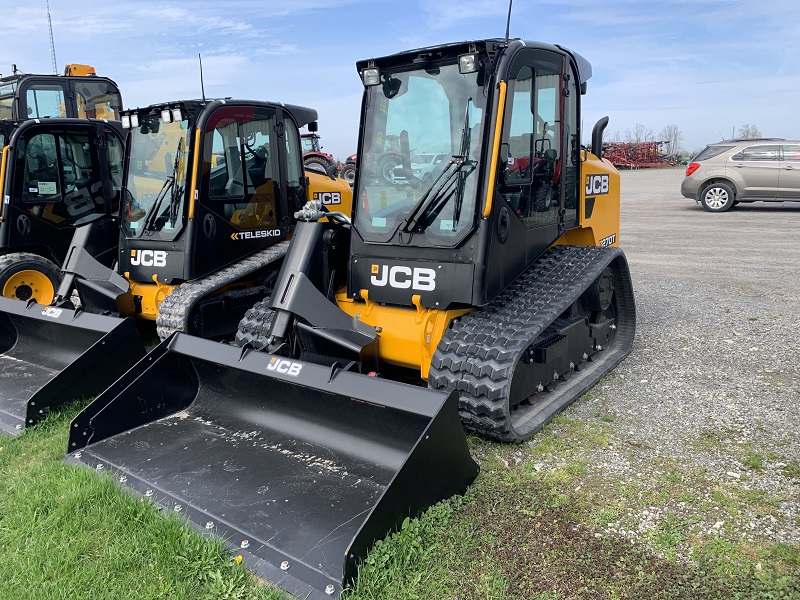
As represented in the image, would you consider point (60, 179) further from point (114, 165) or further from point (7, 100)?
point (7, 100)

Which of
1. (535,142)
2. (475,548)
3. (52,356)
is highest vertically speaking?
(535,142)

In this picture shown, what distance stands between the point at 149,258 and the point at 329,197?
2273mm

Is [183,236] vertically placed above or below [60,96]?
below

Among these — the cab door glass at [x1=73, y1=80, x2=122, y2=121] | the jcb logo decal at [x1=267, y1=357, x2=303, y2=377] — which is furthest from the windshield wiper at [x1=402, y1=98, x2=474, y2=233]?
the cab door glass at [x1=73, y1=80, x2=122, y2=121]

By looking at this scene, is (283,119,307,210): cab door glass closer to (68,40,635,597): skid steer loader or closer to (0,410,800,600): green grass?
(68,40,635,597): skid steer loader

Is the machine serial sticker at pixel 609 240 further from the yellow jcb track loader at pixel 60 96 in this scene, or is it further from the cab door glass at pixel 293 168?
the yellow jcb track loader at pixel 60 96

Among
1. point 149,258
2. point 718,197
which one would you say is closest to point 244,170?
point 149,258

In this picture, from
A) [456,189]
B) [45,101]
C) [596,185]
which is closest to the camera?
[456,189]

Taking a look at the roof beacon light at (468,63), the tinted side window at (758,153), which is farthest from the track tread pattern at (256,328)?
the tinted side window at (758,153)

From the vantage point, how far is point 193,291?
5.69 m

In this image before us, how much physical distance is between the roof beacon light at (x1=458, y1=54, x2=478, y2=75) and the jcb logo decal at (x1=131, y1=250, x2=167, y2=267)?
337 cm

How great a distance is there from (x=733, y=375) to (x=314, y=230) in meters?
3.35

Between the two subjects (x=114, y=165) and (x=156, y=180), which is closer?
(x=156, y=180)

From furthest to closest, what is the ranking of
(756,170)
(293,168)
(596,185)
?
(756,170) < (293,168) < (596,185)
